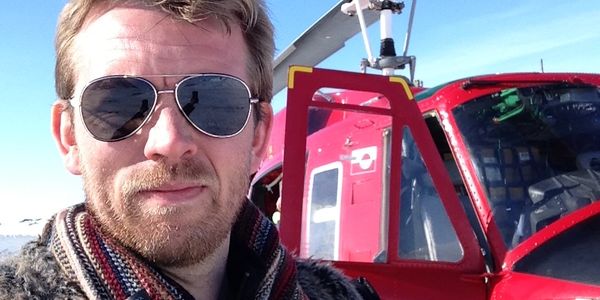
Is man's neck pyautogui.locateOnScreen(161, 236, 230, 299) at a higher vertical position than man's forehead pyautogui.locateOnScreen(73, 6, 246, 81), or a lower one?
lower

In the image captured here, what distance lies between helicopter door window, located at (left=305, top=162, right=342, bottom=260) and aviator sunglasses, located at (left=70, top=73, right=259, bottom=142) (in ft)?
7.04

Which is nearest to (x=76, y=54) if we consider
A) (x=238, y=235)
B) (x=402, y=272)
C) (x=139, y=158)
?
(x=139, y=158)

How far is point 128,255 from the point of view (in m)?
1.39

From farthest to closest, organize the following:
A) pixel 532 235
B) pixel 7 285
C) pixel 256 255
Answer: pixel 532 235, pixel 256 255, pixel 7 285

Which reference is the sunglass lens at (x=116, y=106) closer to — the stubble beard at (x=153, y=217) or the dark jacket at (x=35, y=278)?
the stubble beard at (x=153, y=217)

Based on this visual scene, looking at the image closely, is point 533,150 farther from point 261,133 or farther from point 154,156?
point 154,156

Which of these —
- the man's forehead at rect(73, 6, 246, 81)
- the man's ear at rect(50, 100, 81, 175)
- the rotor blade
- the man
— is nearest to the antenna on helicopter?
the rotor blade

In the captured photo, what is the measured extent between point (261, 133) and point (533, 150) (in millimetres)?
2008

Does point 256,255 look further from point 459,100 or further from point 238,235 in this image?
point 459,100

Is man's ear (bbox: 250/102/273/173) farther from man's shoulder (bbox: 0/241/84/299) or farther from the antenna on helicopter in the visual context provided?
the antenna on helicopter

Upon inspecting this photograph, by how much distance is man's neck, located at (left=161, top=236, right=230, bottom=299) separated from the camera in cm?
148

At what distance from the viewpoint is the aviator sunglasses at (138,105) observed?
56.4 inches

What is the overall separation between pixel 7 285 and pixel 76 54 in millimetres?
532

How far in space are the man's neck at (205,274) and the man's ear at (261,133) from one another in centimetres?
24
